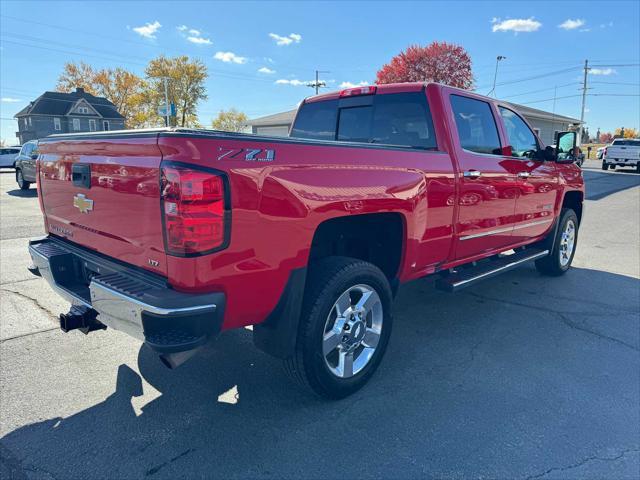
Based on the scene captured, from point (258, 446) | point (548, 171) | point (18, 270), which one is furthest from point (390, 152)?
point (18, 270)

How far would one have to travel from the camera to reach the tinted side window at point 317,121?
14.7 ft

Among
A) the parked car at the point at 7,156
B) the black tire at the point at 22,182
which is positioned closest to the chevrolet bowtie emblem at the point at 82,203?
the black tire at the point at 22,182

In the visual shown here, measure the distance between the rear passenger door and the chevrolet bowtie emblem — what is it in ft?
8.84

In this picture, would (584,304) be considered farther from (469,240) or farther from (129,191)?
(129,191)

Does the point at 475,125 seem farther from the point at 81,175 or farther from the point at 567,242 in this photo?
the point at 81,175

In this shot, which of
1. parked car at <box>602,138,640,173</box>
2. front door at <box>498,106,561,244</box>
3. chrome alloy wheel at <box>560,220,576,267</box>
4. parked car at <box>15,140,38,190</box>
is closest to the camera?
front door at <box>498,106,561,244</box>

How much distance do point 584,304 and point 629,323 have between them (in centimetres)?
56

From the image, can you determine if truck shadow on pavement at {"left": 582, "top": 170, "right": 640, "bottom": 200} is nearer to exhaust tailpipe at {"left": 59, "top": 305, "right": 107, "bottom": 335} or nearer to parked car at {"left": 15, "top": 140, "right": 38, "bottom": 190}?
exhaust tailpipe at {"left": 59, "top": 305, "right": 107, "bottom": 335}

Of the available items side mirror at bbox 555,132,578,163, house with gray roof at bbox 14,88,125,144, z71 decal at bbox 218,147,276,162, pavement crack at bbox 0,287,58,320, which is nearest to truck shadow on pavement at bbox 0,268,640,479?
pavement crack at bbox 0,287,58,320

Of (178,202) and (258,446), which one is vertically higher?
(178,202)

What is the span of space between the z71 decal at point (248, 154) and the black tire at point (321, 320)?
0.83 m

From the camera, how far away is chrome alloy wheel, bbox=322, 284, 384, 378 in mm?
2922

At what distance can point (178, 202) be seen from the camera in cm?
212

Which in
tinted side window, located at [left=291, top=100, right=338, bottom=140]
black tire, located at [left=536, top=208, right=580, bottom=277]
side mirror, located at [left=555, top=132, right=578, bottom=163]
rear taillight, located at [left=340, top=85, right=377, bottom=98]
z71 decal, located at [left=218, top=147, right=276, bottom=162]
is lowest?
black tire, located at [left=536, top=208, right=580, bottom=277]
